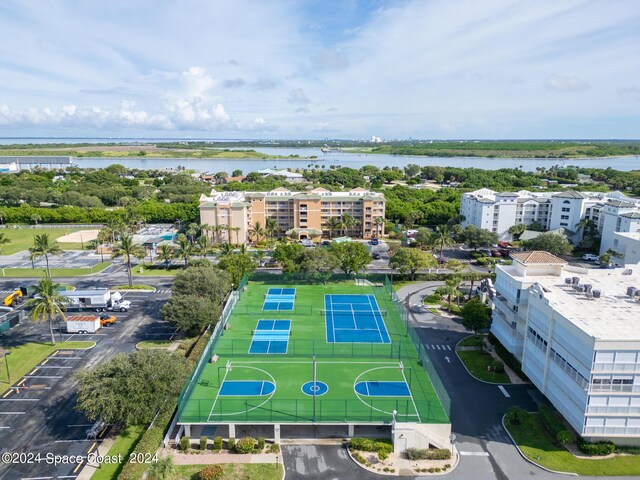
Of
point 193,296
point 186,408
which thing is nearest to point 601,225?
point 193,296

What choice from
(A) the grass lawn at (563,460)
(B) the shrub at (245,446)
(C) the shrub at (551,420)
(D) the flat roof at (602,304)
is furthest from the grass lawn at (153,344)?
(D) the flat roof at (602,304)

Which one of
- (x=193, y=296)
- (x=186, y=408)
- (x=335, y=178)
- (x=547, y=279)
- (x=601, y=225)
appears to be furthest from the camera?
(x=335, y=178)

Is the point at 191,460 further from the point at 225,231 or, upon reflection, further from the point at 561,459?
the point at 225,231

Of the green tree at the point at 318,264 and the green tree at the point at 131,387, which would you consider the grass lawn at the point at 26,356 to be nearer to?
the green tree at the point at 131,387

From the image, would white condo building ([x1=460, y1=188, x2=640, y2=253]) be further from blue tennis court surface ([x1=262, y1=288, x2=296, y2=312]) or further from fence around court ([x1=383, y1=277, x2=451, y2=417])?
blue tennis court surface ([x1=262, y1=288, x2=296, y2=312])

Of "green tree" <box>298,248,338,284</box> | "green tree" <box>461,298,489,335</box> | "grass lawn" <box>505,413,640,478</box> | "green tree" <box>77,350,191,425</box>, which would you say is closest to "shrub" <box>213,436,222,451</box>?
"green tree" <box>77,350,191,425</box>

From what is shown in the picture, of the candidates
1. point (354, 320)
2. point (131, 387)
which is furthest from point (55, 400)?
point (354, 320)

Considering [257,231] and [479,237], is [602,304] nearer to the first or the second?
[479,237]
